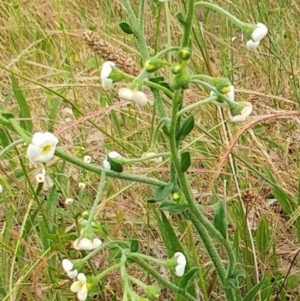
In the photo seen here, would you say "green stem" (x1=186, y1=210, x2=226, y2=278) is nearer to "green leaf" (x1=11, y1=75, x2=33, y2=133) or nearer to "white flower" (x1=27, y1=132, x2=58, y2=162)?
"white flower" (x1=27, y1=132, x2=58, y2=162)

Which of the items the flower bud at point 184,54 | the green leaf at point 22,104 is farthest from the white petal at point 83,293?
the green leaf at point 22,104

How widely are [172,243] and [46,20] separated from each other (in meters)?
1.46

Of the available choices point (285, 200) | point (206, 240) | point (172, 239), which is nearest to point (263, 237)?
point (285, 200)

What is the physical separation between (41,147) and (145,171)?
61 centimetres

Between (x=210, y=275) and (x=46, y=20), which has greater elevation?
(x=46, y=20)

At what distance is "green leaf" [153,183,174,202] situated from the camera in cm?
102

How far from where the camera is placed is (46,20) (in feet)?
8.33

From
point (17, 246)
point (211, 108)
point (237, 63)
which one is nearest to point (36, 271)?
point (17, 246)

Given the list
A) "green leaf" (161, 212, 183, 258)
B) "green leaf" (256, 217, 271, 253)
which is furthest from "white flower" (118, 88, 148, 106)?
"green leaf" (256, 217, 271, 253)

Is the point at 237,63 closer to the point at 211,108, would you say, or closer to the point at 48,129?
the point at 211,108

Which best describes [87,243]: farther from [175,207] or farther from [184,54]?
[184,54]

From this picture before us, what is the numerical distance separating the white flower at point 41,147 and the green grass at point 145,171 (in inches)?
14.8

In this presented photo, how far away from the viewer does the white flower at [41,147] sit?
857 mm

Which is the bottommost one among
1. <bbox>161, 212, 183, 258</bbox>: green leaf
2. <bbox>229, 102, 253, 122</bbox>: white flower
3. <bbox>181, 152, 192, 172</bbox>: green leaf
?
<bbox>161, 212, 183, 258</bbox>: green leaf
